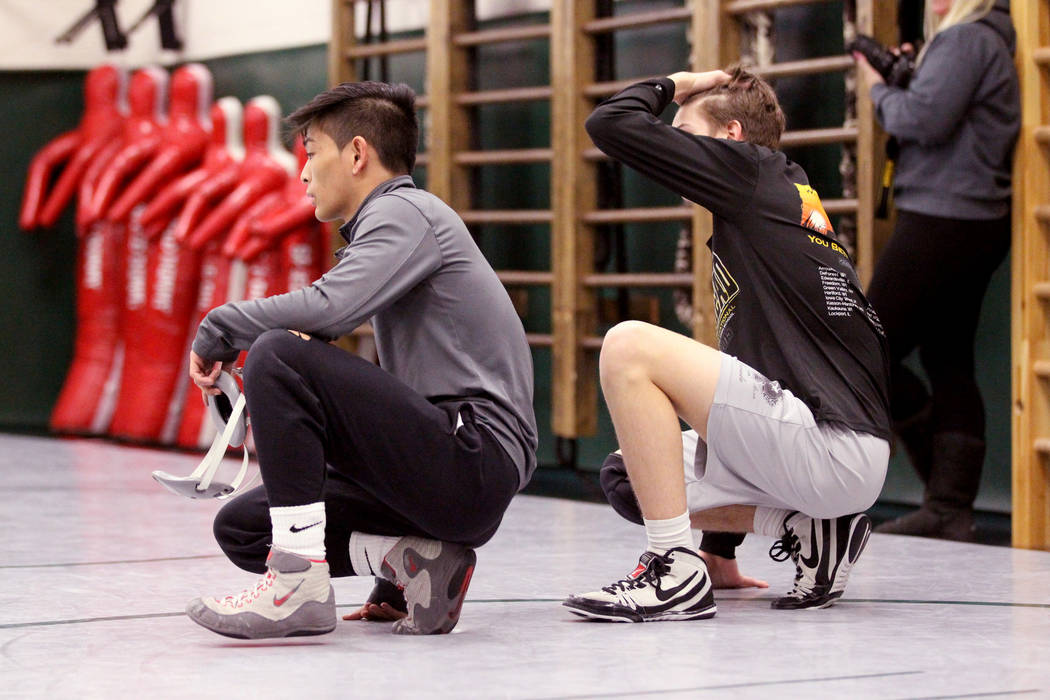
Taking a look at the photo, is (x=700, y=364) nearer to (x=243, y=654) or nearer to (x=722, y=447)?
(x=722, y=447)

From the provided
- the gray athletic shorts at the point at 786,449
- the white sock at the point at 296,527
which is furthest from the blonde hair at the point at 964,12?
the white sock at the point at 296,527

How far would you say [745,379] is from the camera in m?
2.36

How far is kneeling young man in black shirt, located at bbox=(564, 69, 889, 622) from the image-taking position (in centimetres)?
234

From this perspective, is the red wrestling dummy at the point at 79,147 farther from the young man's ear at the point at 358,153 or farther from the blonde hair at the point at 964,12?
the young man's ear at the point at 358,153

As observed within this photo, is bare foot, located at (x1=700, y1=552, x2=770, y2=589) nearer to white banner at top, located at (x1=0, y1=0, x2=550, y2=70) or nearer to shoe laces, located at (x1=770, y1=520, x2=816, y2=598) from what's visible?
shoe laces, located at (x1=770, y1=520, x2=816, y2=598)

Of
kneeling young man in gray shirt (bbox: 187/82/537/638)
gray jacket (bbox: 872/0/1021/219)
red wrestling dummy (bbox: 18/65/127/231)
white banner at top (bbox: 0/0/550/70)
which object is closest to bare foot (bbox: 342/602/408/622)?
kneeling young man in gray shirt (bbox: 187/82/537/638)

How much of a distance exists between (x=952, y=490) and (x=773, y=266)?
1.24m

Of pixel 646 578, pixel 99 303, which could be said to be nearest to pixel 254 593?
pixel 646 578

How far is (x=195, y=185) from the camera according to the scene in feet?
17.7

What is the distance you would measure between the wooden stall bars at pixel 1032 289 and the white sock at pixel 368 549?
1621 mm

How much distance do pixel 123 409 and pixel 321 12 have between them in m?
1.59

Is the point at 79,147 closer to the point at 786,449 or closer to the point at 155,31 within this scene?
the point at 155,31

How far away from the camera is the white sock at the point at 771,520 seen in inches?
97.8

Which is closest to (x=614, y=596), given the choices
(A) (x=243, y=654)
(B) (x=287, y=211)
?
(A) (x=243, y=654)
